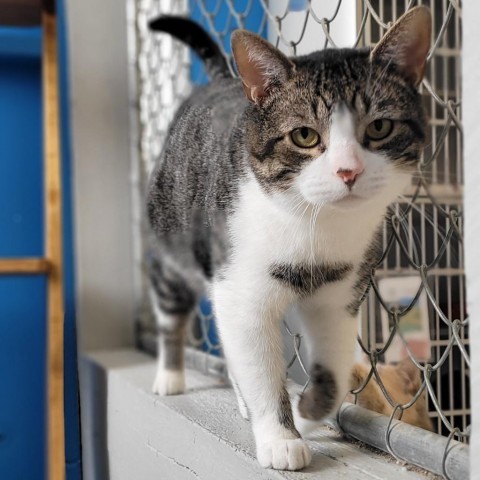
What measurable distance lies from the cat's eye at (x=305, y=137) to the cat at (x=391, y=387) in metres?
0.30

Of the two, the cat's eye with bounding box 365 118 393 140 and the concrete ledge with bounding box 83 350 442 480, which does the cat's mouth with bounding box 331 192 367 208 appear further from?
the concrete ledge with bounding box 83 350 442 480

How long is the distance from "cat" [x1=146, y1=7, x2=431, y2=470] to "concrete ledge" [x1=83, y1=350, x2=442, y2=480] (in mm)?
40

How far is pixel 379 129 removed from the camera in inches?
24.7

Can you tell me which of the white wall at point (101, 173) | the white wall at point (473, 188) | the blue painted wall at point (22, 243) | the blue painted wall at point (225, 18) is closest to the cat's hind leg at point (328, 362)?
the white wall at point (473, 188)

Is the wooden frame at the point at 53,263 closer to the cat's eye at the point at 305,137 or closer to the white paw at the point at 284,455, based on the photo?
the white paw at the point at 284,455

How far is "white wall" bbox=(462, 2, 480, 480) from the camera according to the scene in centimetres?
49

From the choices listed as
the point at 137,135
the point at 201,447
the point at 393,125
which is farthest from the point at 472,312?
the point at 137,135

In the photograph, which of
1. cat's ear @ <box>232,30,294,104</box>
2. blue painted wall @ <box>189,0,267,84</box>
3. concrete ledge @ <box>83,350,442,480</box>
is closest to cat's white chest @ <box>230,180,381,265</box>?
cat's ear @ <box>232,30,294,104</box>

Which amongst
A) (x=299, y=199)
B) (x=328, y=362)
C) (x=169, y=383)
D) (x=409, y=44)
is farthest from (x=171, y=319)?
(x=409, y=44)

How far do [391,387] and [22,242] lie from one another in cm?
110

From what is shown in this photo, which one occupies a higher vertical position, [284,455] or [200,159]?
[200,159]

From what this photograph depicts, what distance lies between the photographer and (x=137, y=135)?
1531mm

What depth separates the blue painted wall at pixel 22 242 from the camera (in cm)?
158

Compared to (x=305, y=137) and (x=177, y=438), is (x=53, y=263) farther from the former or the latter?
(x=305, y=137)
